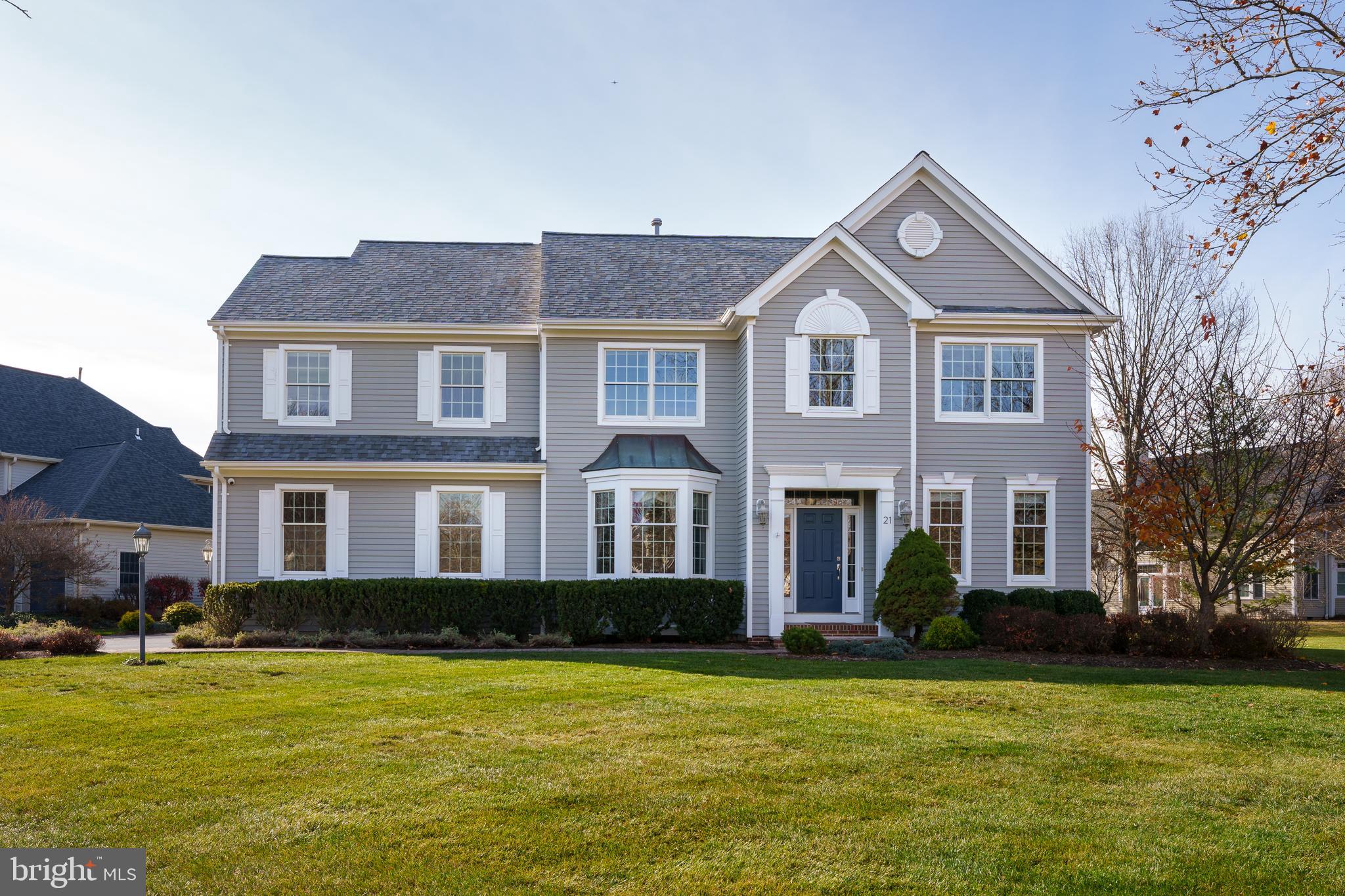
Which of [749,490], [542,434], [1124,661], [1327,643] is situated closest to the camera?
[1124,661]

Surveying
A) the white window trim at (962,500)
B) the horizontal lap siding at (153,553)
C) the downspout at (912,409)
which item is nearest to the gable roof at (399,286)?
the downspout at (912,409)

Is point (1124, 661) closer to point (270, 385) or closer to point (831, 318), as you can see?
point (831, 318)

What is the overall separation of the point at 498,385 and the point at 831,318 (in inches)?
264

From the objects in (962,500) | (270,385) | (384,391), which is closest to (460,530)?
(384,391)

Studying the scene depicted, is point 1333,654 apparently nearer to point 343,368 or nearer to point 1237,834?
point 1237,834

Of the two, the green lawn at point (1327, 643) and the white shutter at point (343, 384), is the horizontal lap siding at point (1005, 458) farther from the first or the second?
the white shutter at point (343, 384)

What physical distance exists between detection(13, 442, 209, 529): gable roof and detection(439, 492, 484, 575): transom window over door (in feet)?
41.7

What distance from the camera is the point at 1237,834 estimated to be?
6.12 m

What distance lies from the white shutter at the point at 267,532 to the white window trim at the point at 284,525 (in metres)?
0.05

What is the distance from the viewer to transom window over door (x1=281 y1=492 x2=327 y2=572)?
19.2m

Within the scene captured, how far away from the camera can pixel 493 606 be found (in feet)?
57.7

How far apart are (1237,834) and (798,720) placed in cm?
377

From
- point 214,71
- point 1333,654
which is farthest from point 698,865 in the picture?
point 1333,654

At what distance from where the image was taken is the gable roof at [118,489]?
2683cm
